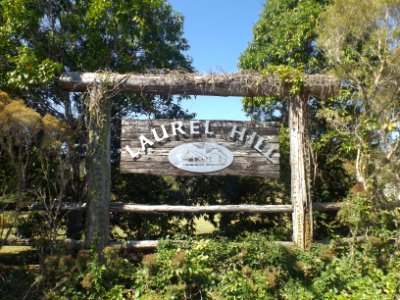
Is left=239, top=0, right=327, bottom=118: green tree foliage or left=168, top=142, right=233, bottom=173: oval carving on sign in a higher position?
left=239, top=0, right=327, bottom=118: green tree foliage

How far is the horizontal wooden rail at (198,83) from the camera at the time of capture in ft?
21.5

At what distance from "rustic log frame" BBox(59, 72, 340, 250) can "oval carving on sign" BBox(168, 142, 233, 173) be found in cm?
85

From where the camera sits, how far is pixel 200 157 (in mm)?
6738

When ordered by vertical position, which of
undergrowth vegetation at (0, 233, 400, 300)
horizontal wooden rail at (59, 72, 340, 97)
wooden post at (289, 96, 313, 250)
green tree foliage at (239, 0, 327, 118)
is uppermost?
green tree foliage at (239, 0, 327, 118)

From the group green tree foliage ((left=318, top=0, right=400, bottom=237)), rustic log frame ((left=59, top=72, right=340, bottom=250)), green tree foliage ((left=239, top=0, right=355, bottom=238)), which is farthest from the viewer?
green tree foliage ((left=239, top=0, right=355, bottom=238))

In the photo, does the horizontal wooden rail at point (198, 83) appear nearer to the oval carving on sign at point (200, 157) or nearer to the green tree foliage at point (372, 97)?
the green tree foliage at point (372, 97)

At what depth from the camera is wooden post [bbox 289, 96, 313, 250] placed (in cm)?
660

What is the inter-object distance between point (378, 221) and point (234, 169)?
2.27 metres

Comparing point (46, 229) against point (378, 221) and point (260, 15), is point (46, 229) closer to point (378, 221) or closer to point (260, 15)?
point (378, 221)

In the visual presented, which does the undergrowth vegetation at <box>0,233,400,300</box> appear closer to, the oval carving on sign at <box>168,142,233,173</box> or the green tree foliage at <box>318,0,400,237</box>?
the green tree foliage at <box>318,0,400,237</box>

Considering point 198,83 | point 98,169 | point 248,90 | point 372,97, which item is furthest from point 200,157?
point 372,97

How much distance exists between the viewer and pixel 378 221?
250 inches

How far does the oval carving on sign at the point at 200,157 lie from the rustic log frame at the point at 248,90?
0.85 m

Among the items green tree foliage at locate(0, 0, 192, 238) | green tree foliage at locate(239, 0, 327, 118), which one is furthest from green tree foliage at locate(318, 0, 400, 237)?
green tree foliage at locate(0, 0, 192, 238)
